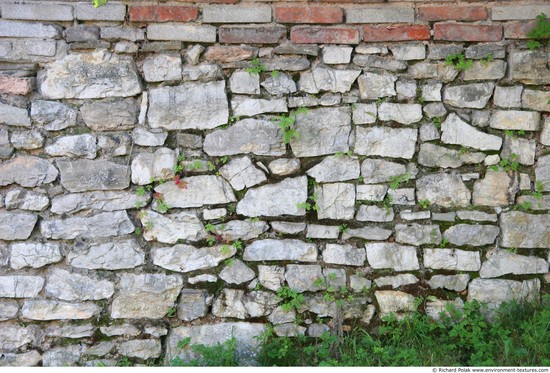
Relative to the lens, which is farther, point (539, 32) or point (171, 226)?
point (171, 226)

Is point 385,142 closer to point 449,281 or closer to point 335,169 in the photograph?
point 335,169

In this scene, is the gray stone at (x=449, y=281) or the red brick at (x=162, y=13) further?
the gray stone at (x=449, y=281)

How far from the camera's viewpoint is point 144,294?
314 cm

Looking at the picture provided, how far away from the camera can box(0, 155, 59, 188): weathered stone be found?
122 inches

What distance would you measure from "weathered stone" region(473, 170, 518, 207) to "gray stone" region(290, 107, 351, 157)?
31.5 inches

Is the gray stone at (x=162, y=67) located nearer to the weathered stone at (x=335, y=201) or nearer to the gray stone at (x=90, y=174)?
the gray stone at (x=90, y=174)

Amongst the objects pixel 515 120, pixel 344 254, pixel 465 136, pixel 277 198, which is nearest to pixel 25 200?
pixel 277 198

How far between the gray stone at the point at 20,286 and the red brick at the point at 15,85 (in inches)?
40.6

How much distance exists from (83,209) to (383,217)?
169 centimetres

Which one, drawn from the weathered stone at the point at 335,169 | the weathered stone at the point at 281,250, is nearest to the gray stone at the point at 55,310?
the weathered stone at the point at 281,250

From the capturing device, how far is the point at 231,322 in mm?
3174

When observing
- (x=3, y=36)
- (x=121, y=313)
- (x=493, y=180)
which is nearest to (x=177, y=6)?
(x=3, y=36)

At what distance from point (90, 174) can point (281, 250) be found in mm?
1148

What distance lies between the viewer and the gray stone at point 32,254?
312cm
